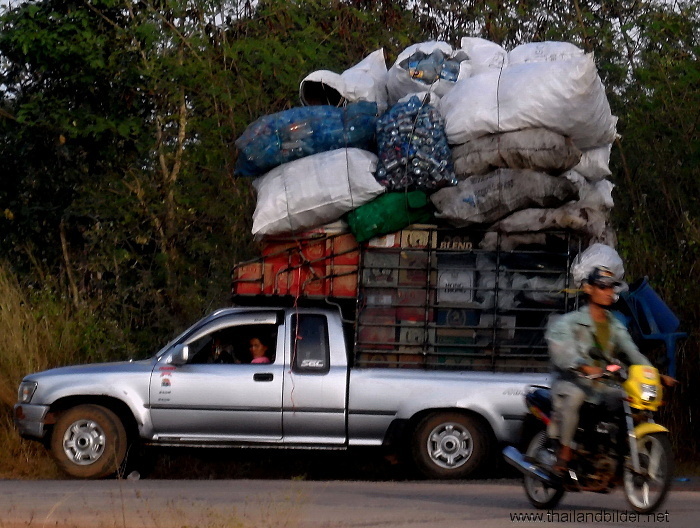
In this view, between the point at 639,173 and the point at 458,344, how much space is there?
642 cm

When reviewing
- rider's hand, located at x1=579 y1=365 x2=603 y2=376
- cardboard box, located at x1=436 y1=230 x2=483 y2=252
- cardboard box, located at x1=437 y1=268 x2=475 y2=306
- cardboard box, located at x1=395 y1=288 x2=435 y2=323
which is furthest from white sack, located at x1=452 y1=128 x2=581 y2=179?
rider's hand, located at x1=579 y1=365 x2=603 y2=376

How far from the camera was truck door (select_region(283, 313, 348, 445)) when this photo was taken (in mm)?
10594

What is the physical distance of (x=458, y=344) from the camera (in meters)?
10.7

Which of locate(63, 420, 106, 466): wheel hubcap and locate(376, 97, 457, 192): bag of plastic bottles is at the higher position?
locate(376, 97, 457, 192): bag of plastic bottles

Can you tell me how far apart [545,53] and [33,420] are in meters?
5.74

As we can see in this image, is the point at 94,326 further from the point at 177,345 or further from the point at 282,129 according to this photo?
the point at 282,129

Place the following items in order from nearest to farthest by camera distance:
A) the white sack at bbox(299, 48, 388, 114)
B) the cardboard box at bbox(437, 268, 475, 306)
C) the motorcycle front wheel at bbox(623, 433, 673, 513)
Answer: the motorcycle front wheel at bbox(623, 433, 673, 513) < the cardboard box at bbox(437, 268, 475, 306) < the white sack at bbox(299, 48, 388, 114)

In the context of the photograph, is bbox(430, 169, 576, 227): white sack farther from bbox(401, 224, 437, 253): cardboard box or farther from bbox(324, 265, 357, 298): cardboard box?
bbox(324, 265, 357, 298): cardboard box

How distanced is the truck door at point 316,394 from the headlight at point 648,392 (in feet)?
13.0

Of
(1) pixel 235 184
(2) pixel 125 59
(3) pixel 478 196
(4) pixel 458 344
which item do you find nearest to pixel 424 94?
(3) pixel 478 196

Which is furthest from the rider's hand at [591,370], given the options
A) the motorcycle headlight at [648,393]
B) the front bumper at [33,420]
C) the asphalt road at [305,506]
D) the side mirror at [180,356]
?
the front bumper at [33,420]

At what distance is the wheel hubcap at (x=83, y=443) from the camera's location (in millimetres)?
10859

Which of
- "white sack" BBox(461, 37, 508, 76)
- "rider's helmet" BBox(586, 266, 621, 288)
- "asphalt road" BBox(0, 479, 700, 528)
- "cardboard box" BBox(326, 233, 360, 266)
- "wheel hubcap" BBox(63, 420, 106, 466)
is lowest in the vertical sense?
"asphalt road" BBox(0, 479, 700, 528)

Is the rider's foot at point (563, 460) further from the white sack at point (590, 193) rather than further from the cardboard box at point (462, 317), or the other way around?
the white sack at point (590, 193)
